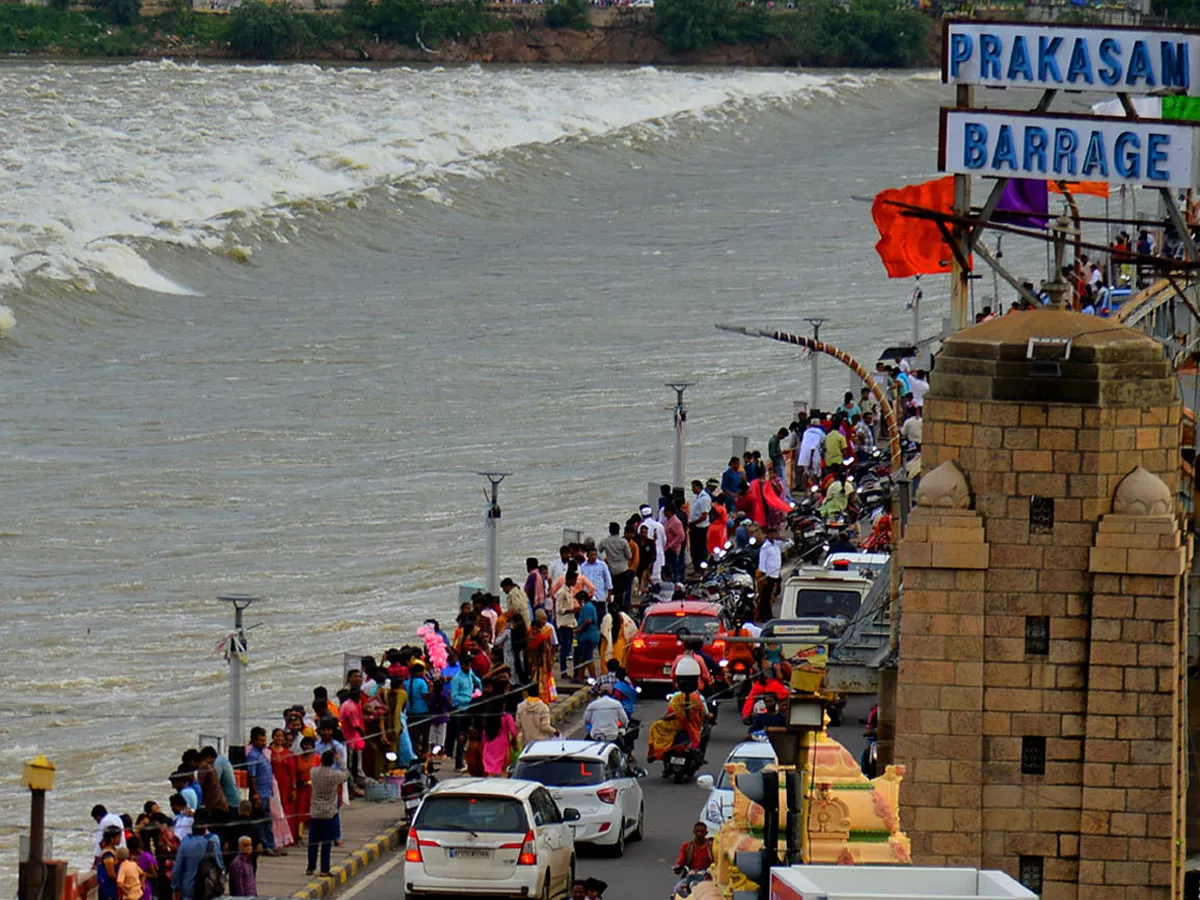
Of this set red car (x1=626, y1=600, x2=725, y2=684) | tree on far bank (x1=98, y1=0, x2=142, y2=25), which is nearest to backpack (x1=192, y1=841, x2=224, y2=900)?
red car (x1=626, y1=600, x2=725, y2=684)

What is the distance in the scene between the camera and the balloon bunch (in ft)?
89.4

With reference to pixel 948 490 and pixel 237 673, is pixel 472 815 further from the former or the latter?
pixel 948 490

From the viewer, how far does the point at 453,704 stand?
86.0 feet

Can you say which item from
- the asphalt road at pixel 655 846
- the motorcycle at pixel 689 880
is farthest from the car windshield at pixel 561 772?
the motorcycle at pixel 689 880

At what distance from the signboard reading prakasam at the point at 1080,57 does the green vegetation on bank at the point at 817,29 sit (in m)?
154

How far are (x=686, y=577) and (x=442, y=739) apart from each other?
30.9 feet

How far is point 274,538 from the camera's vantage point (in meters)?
40.6

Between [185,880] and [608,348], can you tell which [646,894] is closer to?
[185,880]

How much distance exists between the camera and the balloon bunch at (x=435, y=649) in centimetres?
2724

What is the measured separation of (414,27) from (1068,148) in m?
156

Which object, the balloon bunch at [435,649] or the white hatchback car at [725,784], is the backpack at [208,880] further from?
the balloon bunch at [435,649]

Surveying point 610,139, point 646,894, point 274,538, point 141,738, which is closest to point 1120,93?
point 646,894

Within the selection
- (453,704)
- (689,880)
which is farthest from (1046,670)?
(453,704)

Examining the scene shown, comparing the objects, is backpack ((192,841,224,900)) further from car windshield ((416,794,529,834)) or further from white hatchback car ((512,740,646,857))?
white hatchback car ((512,740,646,857))
